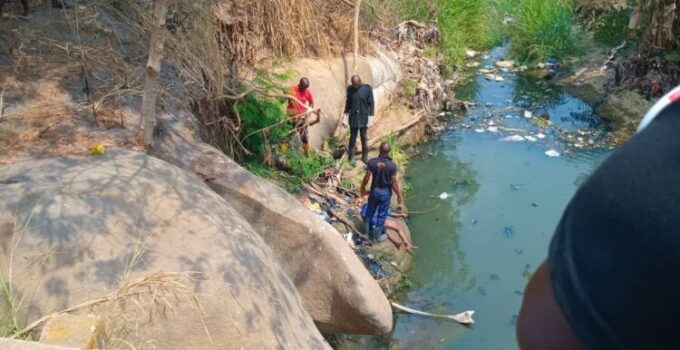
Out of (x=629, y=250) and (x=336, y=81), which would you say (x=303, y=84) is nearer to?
(x=336, y=81)

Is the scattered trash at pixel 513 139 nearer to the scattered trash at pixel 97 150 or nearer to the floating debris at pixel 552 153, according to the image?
the floating debris at pixel 552 153

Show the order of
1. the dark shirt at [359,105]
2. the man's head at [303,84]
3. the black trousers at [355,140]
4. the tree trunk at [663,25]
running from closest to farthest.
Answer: the man's head at [303,84], the dark shirt at [359,105], the black trousers at [355,140], the tree trunk at [663,25]

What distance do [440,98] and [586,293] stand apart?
1018 centimetres

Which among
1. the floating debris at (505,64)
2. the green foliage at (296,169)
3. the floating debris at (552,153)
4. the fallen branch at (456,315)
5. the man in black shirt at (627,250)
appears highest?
the man in black shirt at (627,250)

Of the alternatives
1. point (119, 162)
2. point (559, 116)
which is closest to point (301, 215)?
point (119, 162)

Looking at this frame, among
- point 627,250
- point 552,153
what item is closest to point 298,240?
point 627,250

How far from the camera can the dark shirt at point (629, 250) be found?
57 centimetres

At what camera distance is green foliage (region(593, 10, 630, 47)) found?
12.9 m

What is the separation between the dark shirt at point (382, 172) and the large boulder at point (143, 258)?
9.01 feet

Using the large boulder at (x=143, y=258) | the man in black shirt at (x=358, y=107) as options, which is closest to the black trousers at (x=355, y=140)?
the man in black shirt at (x=358, y=107)

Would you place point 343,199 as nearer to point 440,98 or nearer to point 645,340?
point 440,98

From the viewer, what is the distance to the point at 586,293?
2.01 ft

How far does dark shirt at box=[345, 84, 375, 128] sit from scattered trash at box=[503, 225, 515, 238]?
2.07 m

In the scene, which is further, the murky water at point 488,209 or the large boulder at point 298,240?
the murky water at point 488,209
